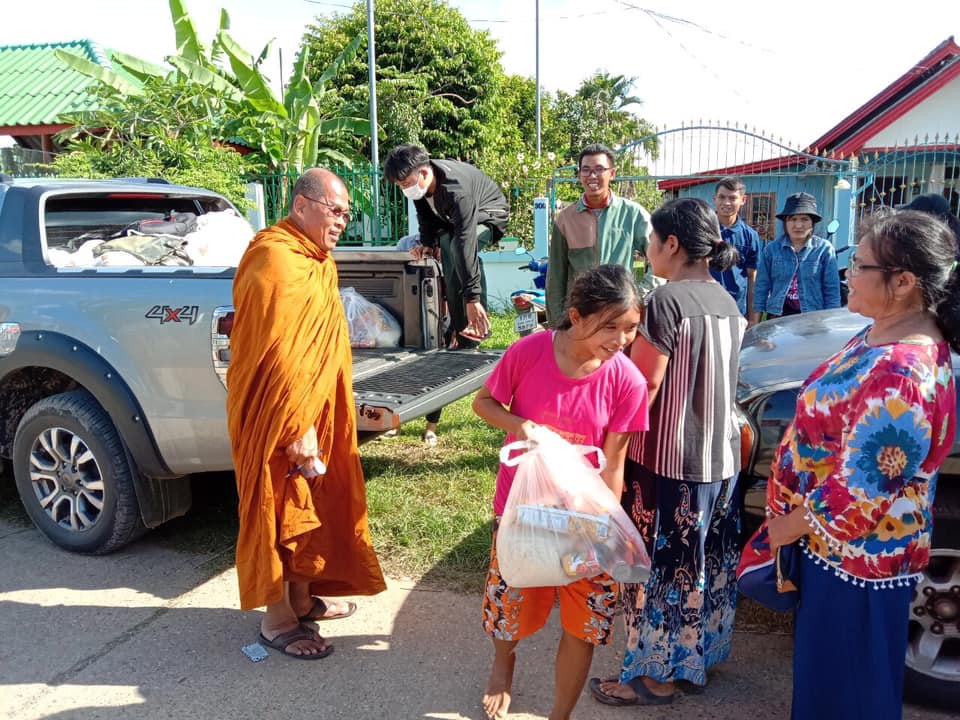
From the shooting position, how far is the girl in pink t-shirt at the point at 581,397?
7.86 ft

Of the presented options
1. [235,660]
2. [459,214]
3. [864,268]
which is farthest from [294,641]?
[459,214]

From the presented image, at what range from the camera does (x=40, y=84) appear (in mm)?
16797

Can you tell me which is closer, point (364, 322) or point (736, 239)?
point (364, 322)

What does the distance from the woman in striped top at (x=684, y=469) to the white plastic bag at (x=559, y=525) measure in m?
0.43

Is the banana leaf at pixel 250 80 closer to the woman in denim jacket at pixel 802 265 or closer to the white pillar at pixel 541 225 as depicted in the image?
the white pillar at pixel 541 225

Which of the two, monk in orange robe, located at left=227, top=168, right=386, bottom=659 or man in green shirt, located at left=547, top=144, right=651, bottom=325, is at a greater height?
man in green shirt, located at left=547, top=144, right=651, bottom=325

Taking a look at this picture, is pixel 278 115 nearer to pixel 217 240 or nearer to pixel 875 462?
pixel 217 240

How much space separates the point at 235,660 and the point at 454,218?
2943 millimetres

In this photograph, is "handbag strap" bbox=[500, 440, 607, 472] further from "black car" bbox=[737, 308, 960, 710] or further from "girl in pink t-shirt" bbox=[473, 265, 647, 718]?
"black car" bbox=[737, 308, 960, 710]

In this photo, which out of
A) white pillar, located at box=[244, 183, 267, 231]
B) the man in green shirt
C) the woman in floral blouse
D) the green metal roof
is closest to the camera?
the woman in floral blouse

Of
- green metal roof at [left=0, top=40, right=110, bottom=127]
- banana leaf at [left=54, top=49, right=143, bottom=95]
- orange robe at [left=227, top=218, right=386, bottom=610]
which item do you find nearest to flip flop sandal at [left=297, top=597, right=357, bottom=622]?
orange robe at [left=227, top=218, right=386, bottom=610]

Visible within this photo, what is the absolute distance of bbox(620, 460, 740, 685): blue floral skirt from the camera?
2750mm

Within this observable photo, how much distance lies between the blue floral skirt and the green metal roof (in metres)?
14.6

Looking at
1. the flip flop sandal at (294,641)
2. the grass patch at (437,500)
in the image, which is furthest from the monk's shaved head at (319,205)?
the grass patch at (437,500)
